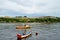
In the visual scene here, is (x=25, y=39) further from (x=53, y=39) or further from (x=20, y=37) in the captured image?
(x=53, y=39)

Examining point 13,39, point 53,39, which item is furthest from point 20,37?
point 53,39

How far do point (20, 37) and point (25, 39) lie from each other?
16.6 feet

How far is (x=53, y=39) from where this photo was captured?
245 feet

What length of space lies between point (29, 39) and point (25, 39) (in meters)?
1.40

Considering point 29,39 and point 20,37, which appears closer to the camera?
point 20,37

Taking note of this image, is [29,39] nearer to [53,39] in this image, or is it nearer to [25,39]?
[25,39]

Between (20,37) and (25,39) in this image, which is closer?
(20,37)

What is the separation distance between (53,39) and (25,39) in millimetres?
9758

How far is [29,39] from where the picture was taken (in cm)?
7569

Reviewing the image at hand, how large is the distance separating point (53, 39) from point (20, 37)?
11804mm

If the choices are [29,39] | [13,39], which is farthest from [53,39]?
[13,39]

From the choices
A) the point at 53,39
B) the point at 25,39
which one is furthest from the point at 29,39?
the point at 53,39

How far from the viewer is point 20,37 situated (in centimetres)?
7106
